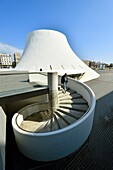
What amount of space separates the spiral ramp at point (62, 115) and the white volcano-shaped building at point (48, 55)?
9.09 metres

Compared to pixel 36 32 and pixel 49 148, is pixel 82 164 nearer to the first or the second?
pixel 49 148

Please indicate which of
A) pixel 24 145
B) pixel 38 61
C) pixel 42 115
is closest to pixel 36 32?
pixel 38 61

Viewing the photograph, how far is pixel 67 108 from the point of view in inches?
213

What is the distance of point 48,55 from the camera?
15.9m

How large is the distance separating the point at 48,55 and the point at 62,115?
12.7 meters

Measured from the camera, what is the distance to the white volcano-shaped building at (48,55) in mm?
15145

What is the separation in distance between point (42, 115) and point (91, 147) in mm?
3492

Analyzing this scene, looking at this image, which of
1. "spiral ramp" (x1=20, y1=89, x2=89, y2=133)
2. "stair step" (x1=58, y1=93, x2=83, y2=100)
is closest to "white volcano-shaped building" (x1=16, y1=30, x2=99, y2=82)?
"stair step" (x1=58, y1=93, x2=83, y2=100)

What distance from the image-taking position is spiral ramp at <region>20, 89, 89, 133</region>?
4.74 m

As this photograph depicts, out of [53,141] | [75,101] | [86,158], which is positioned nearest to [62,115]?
[75,101]

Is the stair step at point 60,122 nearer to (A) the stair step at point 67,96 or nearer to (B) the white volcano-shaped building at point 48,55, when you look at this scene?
(A) the stair step at point 67,96

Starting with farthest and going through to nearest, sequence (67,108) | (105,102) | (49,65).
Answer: (49,65) < (105,102) < (67,108)

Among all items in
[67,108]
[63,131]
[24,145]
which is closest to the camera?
[63,131]

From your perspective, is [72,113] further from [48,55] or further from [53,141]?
[48,55]
